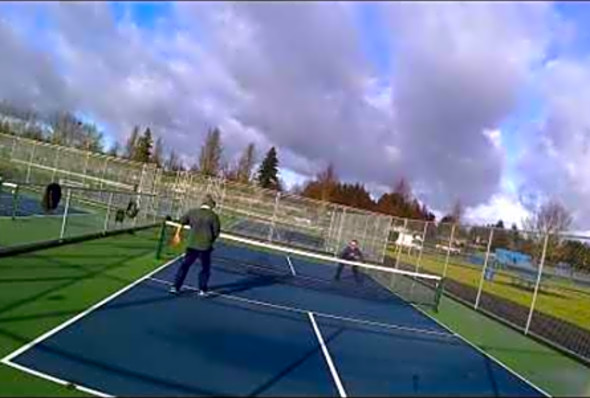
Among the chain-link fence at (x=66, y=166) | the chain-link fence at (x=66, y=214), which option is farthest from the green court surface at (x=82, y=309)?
the chain-link fence at (x=66, y=166)

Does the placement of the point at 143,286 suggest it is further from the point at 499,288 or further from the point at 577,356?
the point at 499,288

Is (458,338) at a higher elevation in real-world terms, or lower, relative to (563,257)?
lower

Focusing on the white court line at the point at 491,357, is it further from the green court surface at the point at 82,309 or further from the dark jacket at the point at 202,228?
the dark jacket at the point at 202,228

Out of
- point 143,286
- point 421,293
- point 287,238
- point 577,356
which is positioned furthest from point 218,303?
point 287,238

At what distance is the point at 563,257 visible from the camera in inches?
709

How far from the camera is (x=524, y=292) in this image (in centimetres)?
3128

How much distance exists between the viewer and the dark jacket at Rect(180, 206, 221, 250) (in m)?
14.4

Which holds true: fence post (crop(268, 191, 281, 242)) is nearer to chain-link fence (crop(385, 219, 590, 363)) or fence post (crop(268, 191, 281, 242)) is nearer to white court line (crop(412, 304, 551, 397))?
chain-link fence (crop(385, 219, 590, 363))

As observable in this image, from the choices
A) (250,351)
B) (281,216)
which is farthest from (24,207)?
(250,351)

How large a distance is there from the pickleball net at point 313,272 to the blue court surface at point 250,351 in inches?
151

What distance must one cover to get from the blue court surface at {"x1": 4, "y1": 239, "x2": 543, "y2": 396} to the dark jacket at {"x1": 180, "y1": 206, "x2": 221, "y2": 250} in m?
0.99

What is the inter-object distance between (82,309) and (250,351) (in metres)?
2.71

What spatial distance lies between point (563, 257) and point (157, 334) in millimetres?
11707

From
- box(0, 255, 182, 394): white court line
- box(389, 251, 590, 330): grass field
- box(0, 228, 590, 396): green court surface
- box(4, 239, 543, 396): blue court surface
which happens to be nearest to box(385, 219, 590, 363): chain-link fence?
box(389, 251, 590, 330): grass field
